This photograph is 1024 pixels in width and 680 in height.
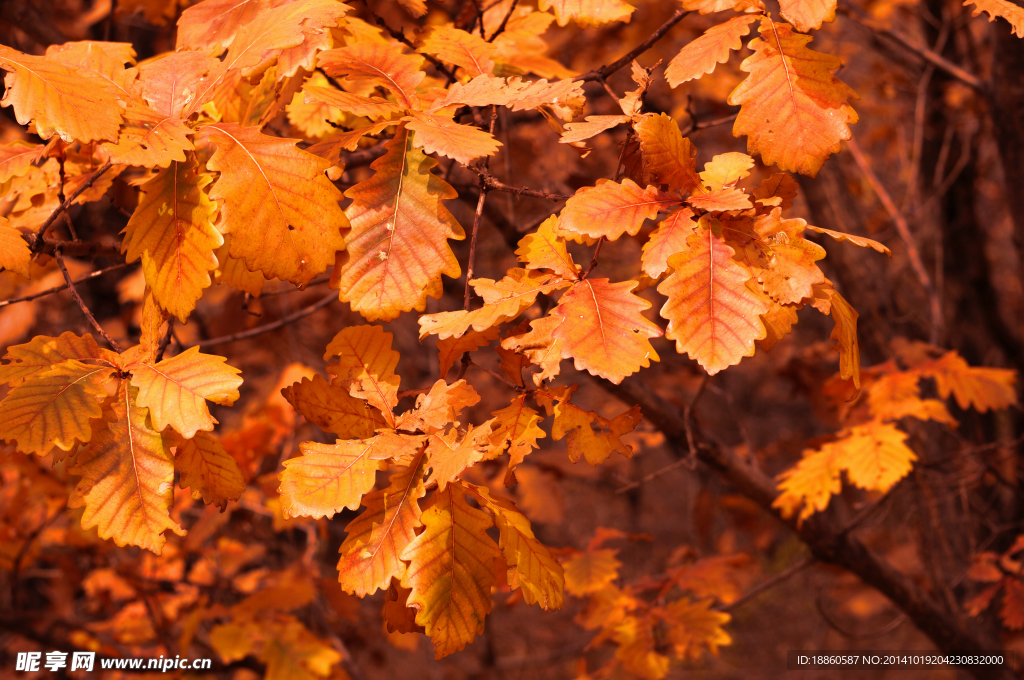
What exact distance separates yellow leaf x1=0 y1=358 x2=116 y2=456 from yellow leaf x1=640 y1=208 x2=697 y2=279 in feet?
2.58

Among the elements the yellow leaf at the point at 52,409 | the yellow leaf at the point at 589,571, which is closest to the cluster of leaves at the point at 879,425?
the yellow leaf at the point at 589,571

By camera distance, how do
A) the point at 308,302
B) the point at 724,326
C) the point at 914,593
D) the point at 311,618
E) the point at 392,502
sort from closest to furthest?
the point at 724,326
the point at 392,502
the point at 914,593
the point at 311,618
the point at 308,302

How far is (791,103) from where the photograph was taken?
103 cm

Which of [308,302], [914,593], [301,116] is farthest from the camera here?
[308,302]

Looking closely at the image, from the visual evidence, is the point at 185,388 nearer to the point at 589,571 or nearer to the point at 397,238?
the point at 397,238

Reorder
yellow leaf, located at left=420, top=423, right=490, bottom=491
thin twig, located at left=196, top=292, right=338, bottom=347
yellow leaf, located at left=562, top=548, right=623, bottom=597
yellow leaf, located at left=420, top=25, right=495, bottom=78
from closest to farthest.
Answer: yellow leaf, located at left=420, top=423, right=490, bottom=491 → yellow leaf, located at left=420, top=25, right=495, bottom=78 → thin twig, located at left=196, top=292, right=338, bottom=347 → yellow leaf, located at left=562, top=548, right=623, bottom=597

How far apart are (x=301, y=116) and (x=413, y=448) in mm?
929

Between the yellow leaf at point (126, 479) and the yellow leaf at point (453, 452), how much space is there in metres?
0.37

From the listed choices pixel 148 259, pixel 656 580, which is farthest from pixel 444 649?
pixel 656 580

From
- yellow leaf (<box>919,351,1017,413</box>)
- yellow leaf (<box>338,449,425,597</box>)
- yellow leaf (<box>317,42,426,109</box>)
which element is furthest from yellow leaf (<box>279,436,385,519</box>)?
yellow leaf (<box>919,351,1017,413</box>)

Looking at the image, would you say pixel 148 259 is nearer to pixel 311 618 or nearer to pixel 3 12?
pixel 3 12

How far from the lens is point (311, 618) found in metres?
2.90

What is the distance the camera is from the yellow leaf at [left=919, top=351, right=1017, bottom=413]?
1868 millimetres

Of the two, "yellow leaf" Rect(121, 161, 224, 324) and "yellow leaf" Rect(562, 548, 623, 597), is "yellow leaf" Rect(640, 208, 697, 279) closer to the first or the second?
"yellow leaf" Rect(121, 161, 224, 324)
